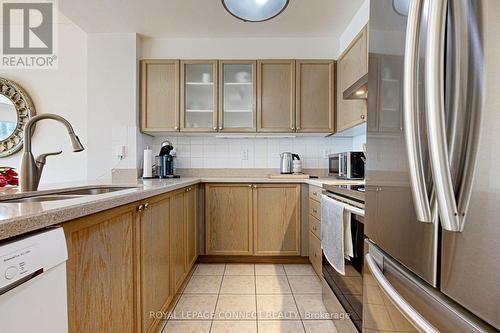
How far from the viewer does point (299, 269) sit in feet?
8.52

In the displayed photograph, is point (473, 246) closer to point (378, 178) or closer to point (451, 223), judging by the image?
point (451, 223)

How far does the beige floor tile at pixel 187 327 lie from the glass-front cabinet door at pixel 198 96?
187 cm

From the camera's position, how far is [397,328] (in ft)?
2.25

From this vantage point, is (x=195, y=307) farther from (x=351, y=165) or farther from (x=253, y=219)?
(x=351, y=165)

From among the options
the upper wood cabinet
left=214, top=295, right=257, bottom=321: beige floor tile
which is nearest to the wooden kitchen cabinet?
left=214, top=295, right=257, bottom=321: beige floor tile

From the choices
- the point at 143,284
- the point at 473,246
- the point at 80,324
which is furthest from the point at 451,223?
the point at 143,284

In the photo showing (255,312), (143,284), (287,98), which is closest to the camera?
(143,284)

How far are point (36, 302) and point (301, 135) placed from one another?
2827 millimetres

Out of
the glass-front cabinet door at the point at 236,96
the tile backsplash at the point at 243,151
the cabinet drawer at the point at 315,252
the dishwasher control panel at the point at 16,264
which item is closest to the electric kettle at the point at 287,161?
the tile backsplash at the point at 243,151

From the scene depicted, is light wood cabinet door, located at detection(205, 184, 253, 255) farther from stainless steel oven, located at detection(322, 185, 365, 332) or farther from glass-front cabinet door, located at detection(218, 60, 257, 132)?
stainless steel oven, located at detection(322, 185, 365, 332)

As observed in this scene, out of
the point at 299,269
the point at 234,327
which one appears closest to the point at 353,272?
the point at 234,327

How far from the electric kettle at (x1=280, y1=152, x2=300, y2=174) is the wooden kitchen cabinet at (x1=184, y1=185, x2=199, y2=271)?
1006 mm

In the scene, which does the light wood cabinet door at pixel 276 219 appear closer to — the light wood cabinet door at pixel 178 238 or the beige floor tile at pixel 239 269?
the beige floor tile at pixel 239 269

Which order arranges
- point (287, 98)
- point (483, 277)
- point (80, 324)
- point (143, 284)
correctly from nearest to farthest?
1. point (483, 277)
2. point (80, 324)
3. point (143, 284)
4. point (287, 98)
